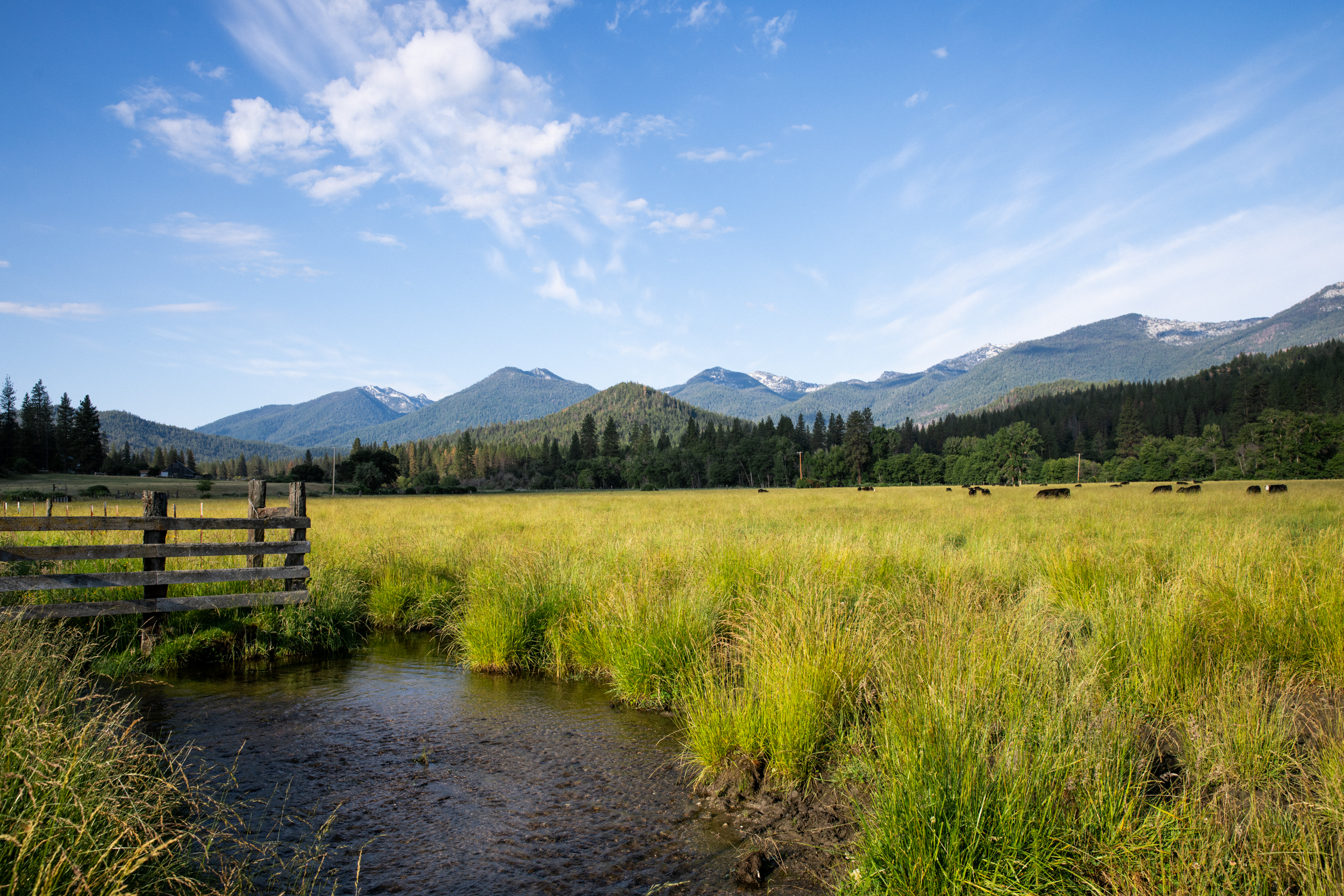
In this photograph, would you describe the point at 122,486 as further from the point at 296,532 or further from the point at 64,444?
the point at 296,532

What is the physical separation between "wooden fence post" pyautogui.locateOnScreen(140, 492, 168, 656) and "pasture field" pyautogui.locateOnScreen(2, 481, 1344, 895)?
1.13 ft

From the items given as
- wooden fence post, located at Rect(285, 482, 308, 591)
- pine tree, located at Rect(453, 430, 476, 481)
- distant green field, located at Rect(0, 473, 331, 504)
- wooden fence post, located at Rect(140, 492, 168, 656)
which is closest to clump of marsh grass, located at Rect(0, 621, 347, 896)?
wooden fence post, located at Rect(140, 492, 168, 656)

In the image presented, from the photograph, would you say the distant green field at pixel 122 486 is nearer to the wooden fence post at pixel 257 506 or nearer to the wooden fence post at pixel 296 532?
the wooden fence post at pixel 257 506

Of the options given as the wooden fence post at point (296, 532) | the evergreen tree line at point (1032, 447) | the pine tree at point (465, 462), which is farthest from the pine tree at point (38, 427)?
the wooden fence post at point (296, 532)

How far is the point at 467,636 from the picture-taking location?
9375 millimetres

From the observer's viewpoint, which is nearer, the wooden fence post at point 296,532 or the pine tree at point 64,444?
the wooden fence post at point 296,532

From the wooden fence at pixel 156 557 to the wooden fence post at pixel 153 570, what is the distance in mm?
12

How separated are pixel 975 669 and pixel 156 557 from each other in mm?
10910

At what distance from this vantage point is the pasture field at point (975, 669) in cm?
322

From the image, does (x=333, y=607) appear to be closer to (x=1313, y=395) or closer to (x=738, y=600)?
(x=738, y=600)

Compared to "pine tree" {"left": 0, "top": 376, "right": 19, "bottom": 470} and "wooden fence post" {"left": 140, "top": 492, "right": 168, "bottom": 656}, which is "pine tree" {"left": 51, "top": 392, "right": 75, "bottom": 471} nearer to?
"pine tree" {"left": 0, "top": 376, "right": 19, "bottom": 470}

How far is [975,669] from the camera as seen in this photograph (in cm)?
441

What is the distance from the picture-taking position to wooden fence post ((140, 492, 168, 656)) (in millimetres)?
8945

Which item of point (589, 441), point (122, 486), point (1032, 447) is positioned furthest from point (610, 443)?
point (122, 486)
